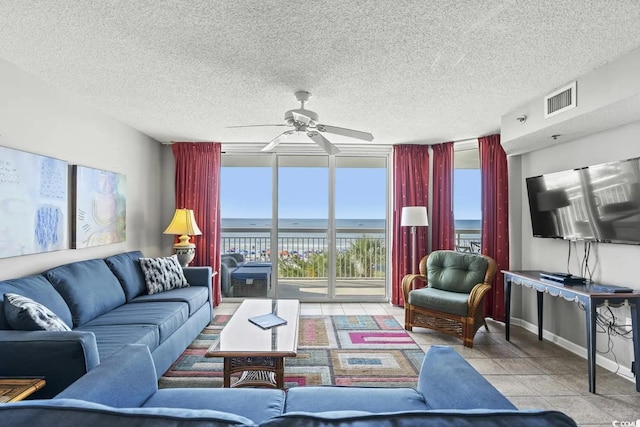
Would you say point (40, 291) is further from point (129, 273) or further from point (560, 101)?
point (560, 101)

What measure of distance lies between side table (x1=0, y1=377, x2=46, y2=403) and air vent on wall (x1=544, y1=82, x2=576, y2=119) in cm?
382

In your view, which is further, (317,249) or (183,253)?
(317,249)

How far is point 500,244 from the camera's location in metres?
4.25

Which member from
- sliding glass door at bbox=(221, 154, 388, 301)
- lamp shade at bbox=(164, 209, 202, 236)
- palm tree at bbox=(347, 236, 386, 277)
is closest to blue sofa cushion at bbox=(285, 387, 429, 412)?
lamp shade at bbox=(164, 209, 202, 236)

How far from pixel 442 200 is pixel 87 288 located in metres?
4.22

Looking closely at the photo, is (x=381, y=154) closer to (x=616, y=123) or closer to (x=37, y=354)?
(x=616, y=123)

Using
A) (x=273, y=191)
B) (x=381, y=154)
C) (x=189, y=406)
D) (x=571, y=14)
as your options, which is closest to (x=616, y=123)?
(x=571, y=14)

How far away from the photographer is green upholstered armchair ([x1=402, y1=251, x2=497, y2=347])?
3441 millimetres

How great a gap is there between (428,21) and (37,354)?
2.77 metres

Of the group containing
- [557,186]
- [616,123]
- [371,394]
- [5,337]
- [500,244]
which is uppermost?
[616,123]

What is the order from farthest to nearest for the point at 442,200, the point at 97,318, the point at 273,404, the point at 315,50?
1. the point at 442,200
2. the point at 97,318
3. the point at 315,50
4. the point at 273,404

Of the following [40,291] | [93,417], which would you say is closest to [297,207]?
[40,291]

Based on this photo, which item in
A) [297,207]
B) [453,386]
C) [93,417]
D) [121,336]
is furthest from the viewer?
[297,207]

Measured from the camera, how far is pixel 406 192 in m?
4.90
